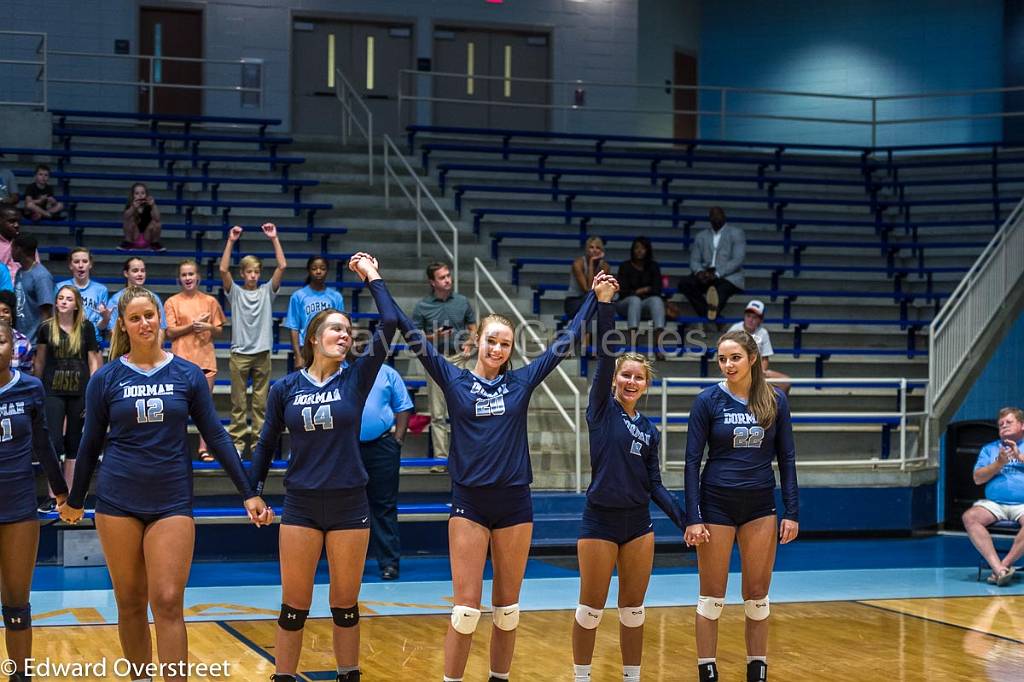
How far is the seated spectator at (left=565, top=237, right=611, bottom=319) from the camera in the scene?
1357 centimetres

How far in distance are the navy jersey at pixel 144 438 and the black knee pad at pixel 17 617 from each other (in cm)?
63

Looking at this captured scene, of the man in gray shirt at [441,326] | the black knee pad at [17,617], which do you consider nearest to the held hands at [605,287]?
the black knee pad at [17,617]

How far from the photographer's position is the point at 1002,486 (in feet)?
35.8

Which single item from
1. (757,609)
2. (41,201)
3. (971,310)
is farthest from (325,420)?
(971,310)

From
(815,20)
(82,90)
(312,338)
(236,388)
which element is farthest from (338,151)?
(312,338)

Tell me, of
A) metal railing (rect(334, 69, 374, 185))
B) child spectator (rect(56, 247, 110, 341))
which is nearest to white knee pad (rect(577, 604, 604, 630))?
child spectator (rect(56, 247, 110, 341))

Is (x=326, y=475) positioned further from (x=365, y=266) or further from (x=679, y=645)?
(x=679, y=645)

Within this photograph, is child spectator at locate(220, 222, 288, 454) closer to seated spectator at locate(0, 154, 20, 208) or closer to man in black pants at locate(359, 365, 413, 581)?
man in black pants at locate(359, 365, 413, 581)

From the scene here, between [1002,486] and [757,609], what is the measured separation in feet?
17.9

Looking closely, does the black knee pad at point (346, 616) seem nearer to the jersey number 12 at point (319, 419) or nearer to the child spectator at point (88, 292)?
the jersey number 12 at point (319, 419)

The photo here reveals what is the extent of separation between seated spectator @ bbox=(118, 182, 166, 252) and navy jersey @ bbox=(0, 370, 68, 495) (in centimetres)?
835

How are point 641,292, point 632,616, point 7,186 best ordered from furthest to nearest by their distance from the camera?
point 641,292
point 7,186
point 632,616
